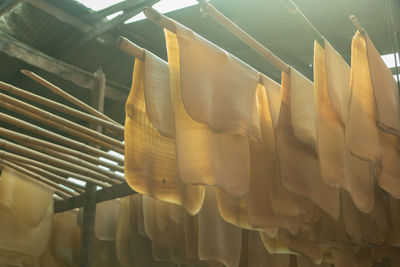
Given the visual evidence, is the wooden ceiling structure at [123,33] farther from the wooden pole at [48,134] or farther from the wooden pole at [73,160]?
the wooden pole at [48,134]

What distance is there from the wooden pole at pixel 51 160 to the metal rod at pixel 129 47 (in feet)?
4.69

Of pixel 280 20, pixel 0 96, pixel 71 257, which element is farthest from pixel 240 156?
pixel 280 20

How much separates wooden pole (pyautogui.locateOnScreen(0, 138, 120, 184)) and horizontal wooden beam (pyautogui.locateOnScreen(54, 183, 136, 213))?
112 millimetres

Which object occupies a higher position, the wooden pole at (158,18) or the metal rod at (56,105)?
the metal rod at (56,105)

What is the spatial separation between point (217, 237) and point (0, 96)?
165 centimetres

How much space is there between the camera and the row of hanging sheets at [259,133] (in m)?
2.27

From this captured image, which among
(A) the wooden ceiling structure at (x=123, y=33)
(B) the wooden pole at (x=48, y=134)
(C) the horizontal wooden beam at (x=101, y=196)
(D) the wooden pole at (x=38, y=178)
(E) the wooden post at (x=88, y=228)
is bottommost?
(E) the wooden post at (x=88, y=228)

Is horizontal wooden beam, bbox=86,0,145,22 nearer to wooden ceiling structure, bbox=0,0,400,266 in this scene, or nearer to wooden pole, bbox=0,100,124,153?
wooden ceiling structure, bbox=0,0,400,266

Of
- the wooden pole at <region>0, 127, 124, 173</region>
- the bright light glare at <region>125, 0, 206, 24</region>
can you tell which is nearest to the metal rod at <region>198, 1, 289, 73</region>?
the wooden pole at <region>0, 127, 124, 173</region>

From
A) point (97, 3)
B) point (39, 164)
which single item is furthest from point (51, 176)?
point (97, 3)

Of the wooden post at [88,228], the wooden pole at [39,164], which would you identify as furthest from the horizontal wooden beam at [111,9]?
the wooden post at [88,228]

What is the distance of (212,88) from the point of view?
91.7 inches

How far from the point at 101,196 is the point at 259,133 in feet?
6.90

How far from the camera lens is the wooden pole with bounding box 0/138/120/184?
3.42 meters
